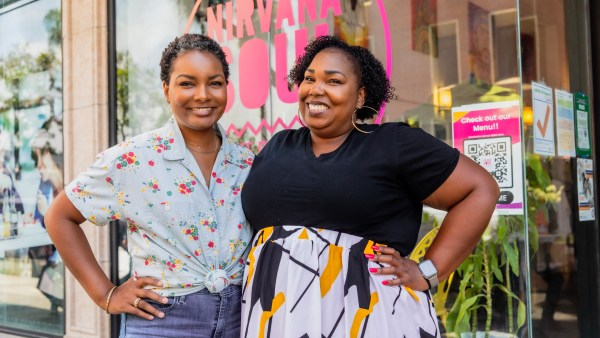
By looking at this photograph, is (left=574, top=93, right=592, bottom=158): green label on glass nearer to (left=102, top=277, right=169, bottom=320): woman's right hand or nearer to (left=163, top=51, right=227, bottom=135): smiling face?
(left=163, top=51, right=227, bottom=135): smiling face

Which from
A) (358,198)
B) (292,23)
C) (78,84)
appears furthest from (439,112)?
(78,84)

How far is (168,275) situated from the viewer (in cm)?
220

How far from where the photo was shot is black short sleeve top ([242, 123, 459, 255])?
205 centimetres

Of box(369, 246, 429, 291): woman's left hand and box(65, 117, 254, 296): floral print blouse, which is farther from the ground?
Result: box(65, 117, 254, 296): floral print blouse

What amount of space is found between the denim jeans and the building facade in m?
1.92

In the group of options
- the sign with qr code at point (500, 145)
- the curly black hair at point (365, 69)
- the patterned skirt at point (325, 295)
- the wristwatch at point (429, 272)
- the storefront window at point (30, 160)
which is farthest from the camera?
the storefront window at point (30, 160)

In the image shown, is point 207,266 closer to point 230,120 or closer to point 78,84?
point 230,120

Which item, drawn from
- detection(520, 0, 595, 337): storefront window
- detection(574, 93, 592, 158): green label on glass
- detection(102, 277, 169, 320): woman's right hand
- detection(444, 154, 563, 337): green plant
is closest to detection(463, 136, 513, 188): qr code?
detection(444, 154, 563, 337): green plant

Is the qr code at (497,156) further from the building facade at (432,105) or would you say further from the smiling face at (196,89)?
the smiling face at (196,89)

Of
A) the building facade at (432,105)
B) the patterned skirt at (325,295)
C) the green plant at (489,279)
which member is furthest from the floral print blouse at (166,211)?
the green plant at (489,279)

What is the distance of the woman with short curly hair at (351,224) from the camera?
2039mm

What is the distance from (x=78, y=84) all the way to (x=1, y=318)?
2830 millimetres

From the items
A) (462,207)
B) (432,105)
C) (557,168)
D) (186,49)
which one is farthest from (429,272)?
(557,168)

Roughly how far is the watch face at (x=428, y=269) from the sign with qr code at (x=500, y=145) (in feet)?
5.63
